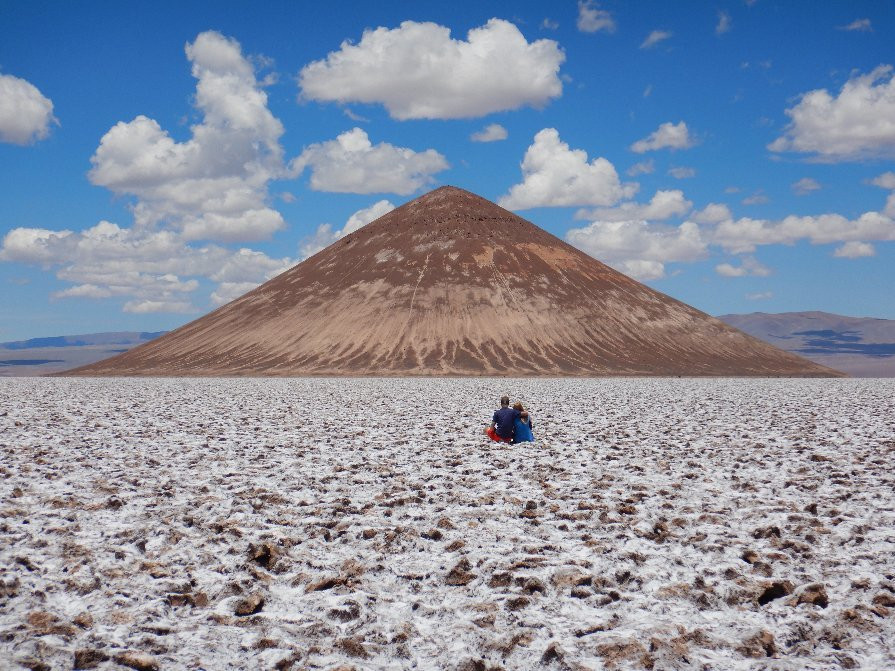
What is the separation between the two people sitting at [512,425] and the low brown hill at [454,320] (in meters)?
70.6

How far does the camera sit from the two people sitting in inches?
725

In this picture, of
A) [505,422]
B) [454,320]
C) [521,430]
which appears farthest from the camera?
[454,320]

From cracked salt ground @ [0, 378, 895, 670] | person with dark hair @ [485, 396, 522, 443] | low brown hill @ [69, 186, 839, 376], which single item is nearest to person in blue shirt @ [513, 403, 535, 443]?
person with dark hair @ [485, 396, 522, 443]

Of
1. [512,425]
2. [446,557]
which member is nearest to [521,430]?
[512,425]

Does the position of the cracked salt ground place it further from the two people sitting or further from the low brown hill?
the low brown hill

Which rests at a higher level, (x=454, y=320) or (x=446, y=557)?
(x=454, y=320)

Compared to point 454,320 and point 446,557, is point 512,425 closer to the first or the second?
point 446,557

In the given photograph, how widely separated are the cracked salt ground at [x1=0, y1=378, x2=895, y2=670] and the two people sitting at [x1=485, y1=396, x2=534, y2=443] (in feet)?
4.17

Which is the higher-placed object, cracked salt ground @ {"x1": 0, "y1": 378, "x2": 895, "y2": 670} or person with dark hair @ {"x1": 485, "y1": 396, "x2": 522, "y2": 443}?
person with dark hair @ {"x1": 485, "y1": 396, "x2": 522, "y2": 443}

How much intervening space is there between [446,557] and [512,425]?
32.7 feet

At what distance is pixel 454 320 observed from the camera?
340ft

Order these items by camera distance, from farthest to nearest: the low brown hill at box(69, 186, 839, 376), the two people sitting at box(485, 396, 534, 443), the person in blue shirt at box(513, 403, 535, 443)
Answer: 1. the low brown hill at box(69, 186, 839, 376)
2. the person in blue shirt at box(513, 403, 535, 443)
3. the two people sitting at box(485, 396, 534, 443)

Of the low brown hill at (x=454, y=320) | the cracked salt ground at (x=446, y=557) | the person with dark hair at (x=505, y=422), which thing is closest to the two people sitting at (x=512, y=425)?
the person with dark hair at (x=505, y=422)

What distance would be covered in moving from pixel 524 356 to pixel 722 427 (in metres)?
73.8
